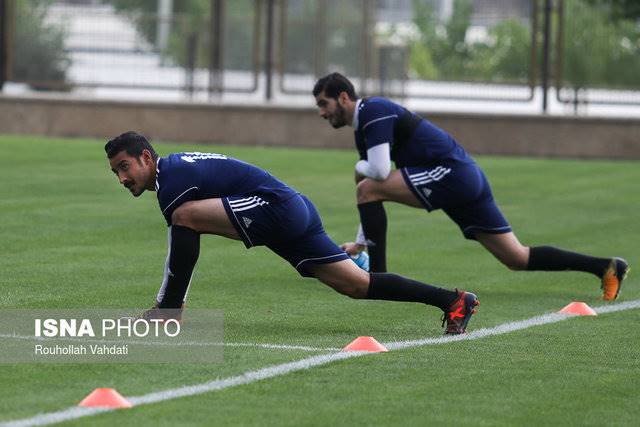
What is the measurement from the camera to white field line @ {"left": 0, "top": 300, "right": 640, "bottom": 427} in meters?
7.07

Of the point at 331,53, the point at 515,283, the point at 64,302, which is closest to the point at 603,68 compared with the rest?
the point at 331,53

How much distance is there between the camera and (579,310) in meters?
10.8

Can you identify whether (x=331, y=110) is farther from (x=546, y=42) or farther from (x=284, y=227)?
(x=546, y=42)

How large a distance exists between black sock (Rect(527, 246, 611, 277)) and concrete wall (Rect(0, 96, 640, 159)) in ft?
49.1

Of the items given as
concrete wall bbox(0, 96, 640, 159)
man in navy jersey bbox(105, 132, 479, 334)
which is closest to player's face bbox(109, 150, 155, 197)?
man in navy jersey bbox(105, 132, 479, 334)

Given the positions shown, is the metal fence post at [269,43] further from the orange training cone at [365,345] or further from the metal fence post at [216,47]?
the orange training cone at [365,345]

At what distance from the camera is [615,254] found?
1441cm

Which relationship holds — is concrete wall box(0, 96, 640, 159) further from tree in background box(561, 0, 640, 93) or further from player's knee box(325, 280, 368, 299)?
player's knee box(325, 280, 368, 299)

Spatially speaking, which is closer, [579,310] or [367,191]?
[579,310]

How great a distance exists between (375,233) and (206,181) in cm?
301

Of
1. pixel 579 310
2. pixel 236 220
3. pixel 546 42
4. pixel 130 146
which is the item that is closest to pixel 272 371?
pixel 236 220

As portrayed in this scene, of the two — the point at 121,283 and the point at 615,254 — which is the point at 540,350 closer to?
the point at 121,283

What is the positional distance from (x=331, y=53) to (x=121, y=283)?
58.8 feet

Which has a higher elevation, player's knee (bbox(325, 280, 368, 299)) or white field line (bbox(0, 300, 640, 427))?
player's knee (bbox(325, 280, 368, 299))
